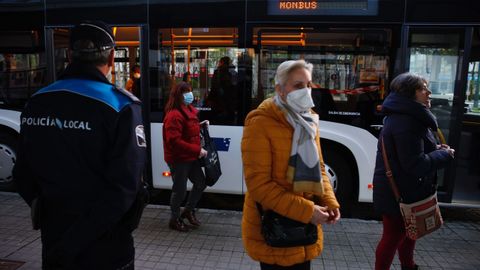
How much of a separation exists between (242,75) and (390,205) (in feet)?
8.70

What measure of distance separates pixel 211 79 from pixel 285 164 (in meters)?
3.36

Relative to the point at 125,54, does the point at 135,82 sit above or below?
below

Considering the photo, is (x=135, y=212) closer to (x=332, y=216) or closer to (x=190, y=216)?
(x=332, y=216)

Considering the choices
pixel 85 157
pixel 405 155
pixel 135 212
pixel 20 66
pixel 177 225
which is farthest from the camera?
pixel 20 66

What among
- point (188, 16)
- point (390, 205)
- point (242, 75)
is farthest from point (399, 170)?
point (188, 16)

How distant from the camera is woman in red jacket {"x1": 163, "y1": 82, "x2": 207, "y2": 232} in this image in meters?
4.51

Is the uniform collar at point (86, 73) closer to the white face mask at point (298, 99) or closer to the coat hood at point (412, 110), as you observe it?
the white face mask at point (298, 99)

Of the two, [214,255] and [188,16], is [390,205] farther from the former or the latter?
[188,16]

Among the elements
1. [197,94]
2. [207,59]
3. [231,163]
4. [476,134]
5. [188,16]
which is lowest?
[231,163]

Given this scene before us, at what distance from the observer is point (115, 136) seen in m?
1.82

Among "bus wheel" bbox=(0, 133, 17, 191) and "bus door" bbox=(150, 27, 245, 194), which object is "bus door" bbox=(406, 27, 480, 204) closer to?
"bus door" bbox=(150, 27, 245, 194)

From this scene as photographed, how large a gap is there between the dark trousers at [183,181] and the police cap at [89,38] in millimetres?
2857

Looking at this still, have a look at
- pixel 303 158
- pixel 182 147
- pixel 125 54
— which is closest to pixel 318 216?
pixel 303 158

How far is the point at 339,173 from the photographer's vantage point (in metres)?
5.29
